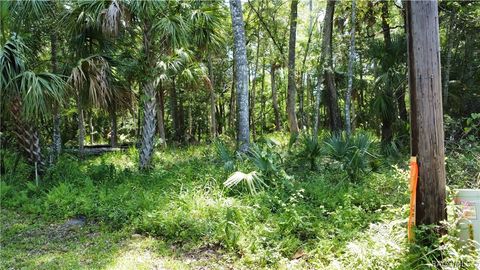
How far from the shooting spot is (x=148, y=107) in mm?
7672

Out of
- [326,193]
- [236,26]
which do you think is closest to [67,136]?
[236,26]

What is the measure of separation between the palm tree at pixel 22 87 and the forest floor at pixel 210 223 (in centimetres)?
129

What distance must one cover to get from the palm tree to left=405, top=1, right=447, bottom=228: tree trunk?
539 cm

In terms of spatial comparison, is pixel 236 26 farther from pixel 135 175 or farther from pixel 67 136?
pixel 67 136

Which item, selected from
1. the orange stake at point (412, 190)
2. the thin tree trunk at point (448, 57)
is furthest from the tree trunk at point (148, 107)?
the thin tree trunk at point (448, 57)

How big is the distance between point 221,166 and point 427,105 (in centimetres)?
455

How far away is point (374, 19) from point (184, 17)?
235 inches

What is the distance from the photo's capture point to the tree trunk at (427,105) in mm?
3061

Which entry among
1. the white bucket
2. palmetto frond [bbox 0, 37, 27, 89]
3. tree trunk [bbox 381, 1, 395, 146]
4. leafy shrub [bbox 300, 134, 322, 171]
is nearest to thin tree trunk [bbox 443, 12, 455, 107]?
tree trunk [bbox 381, 1, 395, 146]

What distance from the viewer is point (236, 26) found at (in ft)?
24.9

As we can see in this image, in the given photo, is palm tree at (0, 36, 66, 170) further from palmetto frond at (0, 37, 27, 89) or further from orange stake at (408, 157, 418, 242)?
orange stake at (408, 157, 418, 242)

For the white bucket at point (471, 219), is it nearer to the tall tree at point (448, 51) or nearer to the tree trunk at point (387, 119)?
the tree trunk at point (387, 119)

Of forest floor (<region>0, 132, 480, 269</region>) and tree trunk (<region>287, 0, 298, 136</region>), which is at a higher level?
tree trunk (<region>287, 0, 298, 136</region>)

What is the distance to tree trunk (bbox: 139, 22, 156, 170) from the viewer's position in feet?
24.7
